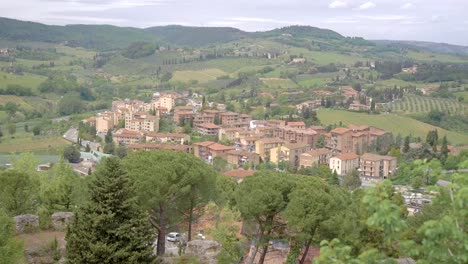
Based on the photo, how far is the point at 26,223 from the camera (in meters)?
14.2

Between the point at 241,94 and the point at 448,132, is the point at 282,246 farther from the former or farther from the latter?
the point at 241,94

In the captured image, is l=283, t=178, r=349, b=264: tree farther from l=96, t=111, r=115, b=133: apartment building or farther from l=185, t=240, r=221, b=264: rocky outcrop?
l=96, t=111, r=115, b=133: apartment building

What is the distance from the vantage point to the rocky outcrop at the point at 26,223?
14070 millimetres

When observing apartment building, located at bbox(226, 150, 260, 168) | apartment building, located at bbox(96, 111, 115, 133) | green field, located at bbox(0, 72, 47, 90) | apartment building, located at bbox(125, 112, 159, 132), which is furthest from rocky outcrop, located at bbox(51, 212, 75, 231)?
green field, located at bbox(0, 72, 47, 90)

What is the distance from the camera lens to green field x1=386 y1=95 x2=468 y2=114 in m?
68.4

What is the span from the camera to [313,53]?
135 m

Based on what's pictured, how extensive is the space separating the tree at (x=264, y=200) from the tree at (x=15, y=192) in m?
7.44

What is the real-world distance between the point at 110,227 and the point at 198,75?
93317mm

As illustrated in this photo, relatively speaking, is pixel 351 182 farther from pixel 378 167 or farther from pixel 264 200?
pixel 264 200

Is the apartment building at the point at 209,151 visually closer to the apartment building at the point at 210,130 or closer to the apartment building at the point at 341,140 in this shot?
the apartment building at the point at 210,130

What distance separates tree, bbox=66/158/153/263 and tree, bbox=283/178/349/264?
3.48 m

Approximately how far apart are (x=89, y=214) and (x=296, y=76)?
9094 centimetres

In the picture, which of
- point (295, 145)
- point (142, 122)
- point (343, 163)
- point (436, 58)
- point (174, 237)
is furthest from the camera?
point (436, 58)

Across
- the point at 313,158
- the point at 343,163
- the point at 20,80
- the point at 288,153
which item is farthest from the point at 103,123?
the point at 20,80
